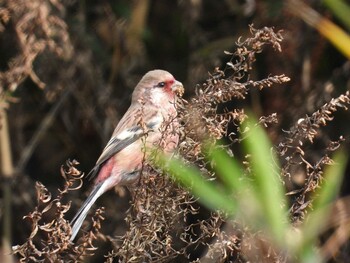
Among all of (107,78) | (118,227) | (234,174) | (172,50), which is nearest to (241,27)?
(172,50)

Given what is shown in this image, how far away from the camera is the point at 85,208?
18.1 feet

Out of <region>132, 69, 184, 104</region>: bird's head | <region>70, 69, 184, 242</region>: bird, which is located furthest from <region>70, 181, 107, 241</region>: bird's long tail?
<region>132, 69, 184, 104</region>: bird's head

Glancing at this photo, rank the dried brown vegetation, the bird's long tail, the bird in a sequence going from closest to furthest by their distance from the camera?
the bird's long tail
the bird
the dried brown vegetation

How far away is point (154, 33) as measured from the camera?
316 inches

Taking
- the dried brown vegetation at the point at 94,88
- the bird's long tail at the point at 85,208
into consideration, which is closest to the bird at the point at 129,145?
the bird's long tail at the point at 85,208

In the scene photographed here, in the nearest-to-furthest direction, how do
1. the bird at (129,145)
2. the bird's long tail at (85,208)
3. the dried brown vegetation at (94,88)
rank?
Result: the bird's long tail at (85,208) < the bird at (129,145) < the dried brown vegetation at (94,88)

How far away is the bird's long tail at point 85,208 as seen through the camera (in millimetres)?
5289

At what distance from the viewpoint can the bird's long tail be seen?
5.29m

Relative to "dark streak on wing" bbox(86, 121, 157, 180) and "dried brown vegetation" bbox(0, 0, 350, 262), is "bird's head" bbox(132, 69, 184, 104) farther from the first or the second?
"dried brown vegetation" bbox(0, 0, 350, 262)

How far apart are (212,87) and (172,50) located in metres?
4.07

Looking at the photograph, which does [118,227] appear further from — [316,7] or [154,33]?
[316,7]

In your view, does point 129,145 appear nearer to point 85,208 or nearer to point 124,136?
point 124,136

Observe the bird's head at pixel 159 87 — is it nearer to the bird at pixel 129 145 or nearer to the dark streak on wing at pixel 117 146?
the bird at pixel 129 145

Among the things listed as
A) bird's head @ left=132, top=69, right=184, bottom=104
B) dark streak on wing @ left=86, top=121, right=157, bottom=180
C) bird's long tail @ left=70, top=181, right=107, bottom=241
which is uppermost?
bird's head @ left=132, top=69, right=184, bottom=104
